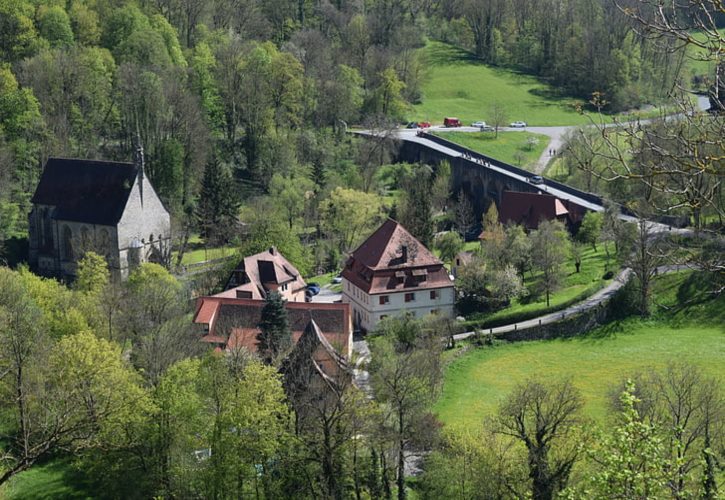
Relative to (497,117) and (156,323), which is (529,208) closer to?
(497,117)

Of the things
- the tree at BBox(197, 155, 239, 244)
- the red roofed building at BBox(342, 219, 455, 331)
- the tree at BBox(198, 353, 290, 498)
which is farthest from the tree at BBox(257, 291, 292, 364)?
the tree at BBox(197, 155, 239, 244)

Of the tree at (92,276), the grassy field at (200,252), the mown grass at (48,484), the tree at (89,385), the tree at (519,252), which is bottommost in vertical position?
the grassy field at (200,252)

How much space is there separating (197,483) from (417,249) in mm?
26998

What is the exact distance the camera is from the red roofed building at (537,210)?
67.9m

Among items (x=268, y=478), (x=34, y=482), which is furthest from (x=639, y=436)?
(x=34, y=482)

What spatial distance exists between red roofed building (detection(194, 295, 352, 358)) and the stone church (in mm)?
13683

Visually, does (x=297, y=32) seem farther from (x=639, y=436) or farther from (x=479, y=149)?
(x=639, y=436)

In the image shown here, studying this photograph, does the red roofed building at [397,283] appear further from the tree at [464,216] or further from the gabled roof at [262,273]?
the tree at [464,216]

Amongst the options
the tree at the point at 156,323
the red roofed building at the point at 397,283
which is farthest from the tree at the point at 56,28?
the red roofed building at the point at 397,283

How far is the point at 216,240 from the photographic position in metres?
68.1

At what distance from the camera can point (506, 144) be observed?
9312 cm


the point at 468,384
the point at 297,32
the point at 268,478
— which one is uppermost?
the point at 297,32

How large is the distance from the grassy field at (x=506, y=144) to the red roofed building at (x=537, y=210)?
16.8 metres

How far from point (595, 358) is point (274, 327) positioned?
16254mm
